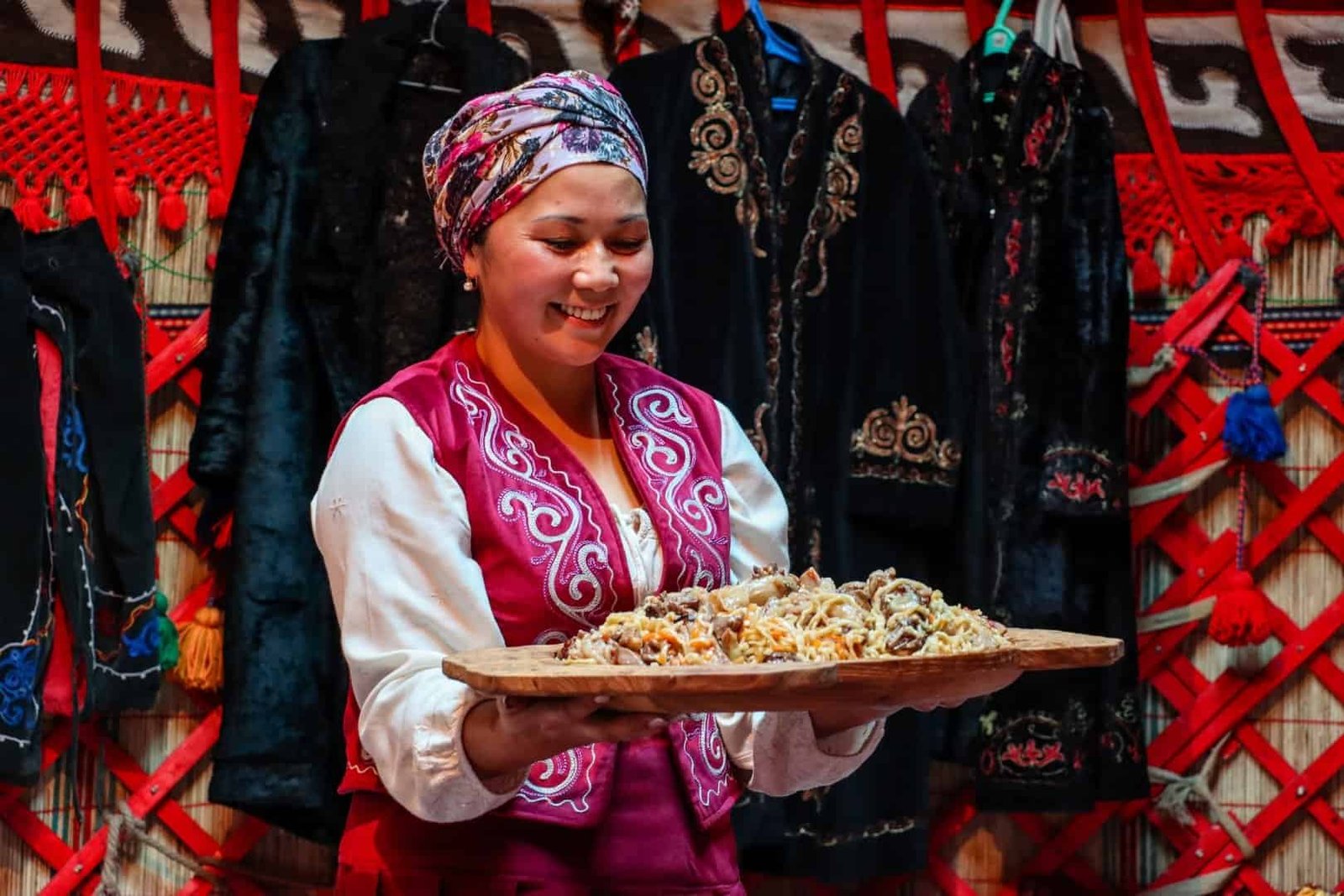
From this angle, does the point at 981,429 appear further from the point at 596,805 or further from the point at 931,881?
the point at 596,805

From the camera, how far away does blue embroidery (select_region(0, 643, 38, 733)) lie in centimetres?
249

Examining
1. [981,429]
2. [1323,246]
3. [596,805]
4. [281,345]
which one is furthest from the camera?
[1323,246]

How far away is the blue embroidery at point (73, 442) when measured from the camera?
2.57 metres

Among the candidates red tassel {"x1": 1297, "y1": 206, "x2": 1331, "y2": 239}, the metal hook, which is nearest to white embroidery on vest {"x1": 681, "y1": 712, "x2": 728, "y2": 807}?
the metal hook

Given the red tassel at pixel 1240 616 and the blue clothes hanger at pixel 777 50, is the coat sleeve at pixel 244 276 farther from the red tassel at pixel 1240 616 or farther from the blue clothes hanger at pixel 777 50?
the red tassel at pixel 1240 616

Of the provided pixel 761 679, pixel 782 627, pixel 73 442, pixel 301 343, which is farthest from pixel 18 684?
pixel 761 679

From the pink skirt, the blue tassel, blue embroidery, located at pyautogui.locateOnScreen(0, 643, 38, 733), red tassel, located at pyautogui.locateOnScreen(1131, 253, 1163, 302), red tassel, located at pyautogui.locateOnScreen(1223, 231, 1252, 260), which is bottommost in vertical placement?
Result: blue embroidery, located at pyautogui.locateOnScreen(0, 643, 38, 733)

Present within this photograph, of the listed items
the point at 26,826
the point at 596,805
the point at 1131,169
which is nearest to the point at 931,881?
the point at 1131,169

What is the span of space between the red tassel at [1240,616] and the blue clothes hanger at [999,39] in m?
0.82

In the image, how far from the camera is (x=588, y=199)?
5.34 ft

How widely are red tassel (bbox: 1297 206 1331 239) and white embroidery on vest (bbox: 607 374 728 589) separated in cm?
160

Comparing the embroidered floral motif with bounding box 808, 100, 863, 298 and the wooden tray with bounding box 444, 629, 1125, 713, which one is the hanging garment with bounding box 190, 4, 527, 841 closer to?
the embroidered floral motif with bounding box 808, 100, 863, 298

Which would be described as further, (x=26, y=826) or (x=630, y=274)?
(x=26, y=826)

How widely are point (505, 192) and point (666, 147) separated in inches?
41.6
